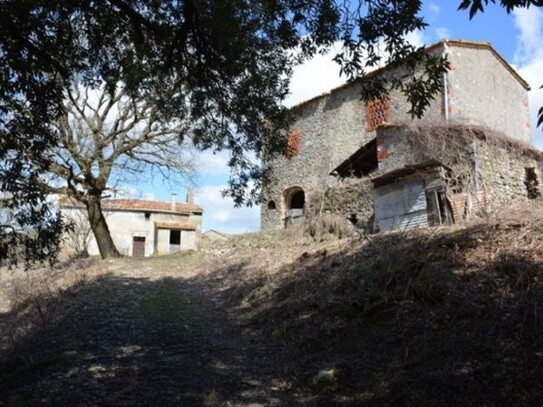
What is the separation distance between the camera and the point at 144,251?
38375mm

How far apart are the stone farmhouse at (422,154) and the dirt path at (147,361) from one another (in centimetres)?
280

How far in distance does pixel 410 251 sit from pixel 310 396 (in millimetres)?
3025

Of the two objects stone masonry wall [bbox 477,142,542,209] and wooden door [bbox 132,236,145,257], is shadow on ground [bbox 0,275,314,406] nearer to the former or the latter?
stone masonry wall [bbox 477,142,542,209]

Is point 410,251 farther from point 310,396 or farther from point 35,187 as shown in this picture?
point 35,187

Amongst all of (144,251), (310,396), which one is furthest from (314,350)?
(144,251)

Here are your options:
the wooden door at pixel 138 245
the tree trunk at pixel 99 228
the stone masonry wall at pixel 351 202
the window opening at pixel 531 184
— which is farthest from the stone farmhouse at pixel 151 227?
the window opening at pixel 531 184

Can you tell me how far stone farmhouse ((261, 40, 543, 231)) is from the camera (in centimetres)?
1304

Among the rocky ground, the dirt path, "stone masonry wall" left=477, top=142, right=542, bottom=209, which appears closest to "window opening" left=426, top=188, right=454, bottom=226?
"stone masonry wall" left=477, top=142, right=542, bottom=209

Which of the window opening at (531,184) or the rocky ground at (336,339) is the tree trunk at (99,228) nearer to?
the rocky ground at (336,339)

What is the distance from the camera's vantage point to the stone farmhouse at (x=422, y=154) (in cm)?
1304

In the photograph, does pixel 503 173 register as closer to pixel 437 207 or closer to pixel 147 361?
pixel 437 207

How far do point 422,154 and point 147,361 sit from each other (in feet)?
38.7

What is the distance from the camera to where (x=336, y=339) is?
17.3 ft

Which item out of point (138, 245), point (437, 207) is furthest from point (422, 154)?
point (138, 245)
